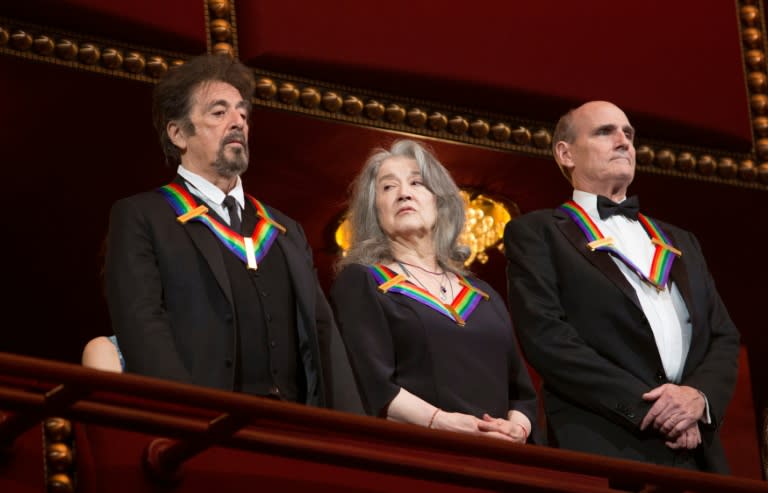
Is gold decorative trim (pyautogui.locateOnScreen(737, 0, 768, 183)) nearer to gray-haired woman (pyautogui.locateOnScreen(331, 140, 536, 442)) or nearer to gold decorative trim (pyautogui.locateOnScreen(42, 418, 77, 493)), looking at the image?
gray-haired woman (pyautogui.locateOnScreen(331, 140, 536, 442))

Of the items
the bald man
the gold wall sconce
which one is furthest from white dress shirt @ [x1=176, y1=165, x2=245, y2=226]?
the gold wall sconce

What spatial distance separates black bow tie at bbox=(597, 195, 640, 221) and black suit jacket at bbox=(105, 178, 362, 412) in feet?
2.49

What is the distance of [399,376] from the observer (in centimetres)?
373

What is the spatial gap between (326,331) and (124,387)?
3.38 feet

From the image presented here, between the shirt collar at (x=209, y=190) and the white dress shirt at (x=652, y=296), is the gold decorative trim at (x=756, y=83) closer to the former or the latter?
the white dress shirt at (x=652, y=296)

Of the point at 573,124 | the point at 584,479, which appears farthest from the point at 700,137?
the point at 584,479

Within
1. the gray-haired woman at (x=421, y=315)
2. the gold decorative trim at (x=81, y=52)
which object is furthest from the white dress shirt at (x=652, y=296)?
the gold decorative trim at (x=81, y=52)

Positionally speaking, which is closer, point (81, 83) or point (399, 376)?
point (399, 376)

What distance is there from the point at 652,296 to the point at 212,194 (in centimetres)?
99

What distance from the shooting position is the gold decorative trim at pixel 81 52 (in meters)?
4.30

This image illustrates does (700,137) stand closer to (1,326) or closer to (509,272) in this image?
(509,272)

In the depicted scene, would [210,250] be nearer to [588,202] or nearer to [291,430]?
[291,430]

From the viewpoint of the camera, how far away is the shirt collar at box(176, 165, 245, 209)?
371 cm

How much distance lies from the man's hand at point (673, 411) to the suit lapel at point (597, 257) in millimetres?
218
